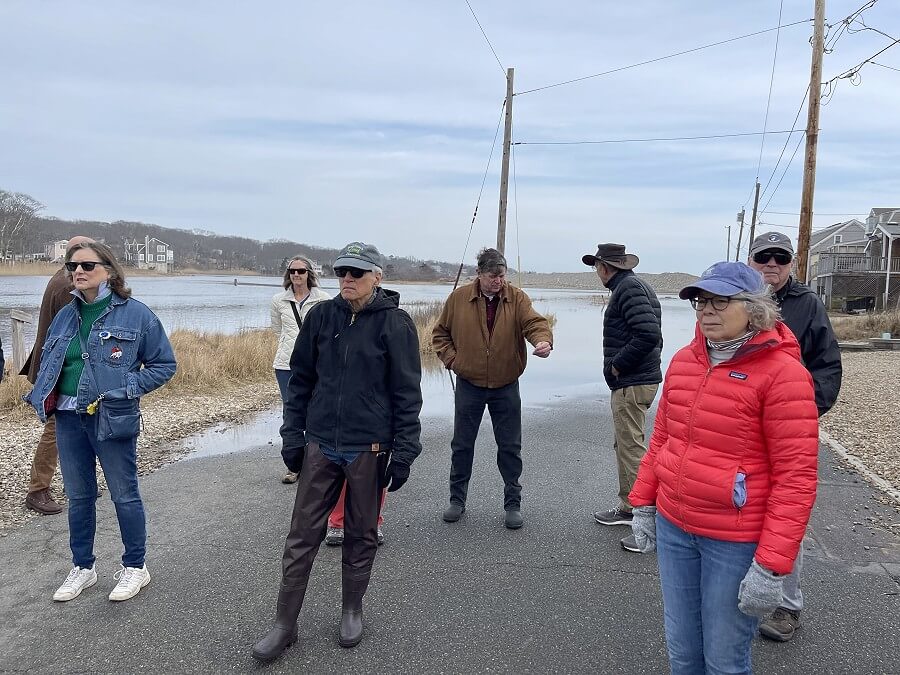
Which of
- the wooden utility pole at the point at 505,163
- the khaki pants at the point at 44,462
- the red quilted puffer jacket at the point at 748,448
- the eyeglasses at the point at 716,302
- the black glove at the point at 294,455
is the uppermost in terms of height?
the wooden utility pole at the point at 505,163

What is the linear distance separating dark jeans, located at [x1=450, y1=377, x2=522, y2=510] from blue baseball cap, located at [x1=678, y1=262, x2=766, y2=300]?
2620 millimetres

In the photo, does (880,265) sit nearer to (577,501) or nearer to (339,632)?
(577,501)

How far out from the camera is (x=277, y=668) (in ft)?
9.84

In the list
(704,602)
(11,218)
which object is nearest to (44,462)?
(704,602)

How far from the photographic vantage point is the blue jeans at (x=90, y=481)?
358 cm

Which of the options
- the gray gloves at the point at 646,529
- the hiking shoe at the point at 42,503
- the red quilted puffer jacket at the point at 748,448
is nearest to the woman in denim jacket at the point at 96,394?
the hiking shoe at the point at 42,503

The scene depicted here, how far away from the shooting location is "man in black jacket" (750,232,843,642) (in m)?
3.37

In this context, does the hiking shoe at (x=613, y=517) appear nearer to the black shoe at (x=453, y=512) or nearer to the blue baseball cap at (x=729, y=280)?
the black shoe at (x=453, y=512)

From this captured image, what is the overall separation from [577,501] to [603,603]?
5.81 ft

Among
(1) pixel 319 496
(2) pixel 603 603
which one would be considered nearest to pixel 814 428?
(2) pixel 603 603

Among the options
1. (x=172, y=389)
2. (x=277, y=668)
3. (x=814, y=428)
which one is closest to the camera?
(x=814, y=428)

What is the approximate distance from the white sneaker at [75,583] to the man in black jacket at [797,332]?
3.72m

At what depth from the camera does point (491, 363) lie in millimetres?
4848

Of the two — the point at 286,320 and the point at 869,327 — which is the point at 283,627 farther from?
the point at 869,327
